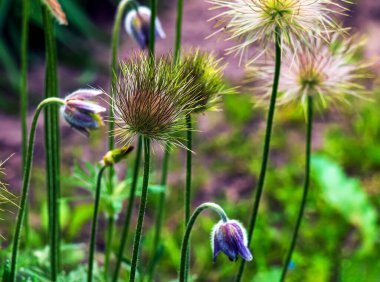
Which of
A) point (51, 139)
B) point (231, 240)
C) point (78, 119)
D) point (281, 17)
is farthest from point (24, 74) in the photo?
point (231, 240)

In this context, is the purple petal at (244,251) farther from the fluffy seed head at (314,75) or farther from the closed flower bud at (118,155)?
the fluffy seed head at (314,75)

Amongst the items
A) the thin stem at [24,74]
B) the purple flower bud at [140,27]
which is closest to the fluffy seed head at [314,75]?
the purple flower bud at [140,27]

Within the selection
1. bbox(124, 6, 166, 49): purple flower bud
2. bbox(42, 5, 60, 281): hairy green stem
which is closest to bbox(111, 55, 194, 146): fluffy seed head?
bbox(42, 5, 60, 281): hairy green stem

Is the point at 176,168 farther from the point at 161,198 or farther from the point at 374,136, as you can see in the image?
the point at 161,198

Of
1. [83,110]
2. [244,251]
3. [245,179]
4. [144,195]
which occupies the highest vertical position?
[83,110]

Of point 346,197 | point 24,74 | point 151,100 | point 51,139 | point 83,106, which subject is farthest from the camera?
point 346,197

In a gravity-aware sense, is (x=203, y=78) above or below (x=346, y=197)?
above

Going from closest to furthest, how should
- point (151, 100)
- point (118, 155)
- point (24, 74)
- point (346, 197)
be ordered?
point (151, 100) < point (118, 155) < point (24, 74) < point (346, 197)

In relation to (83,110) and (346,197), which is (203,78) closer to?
(83,110)
